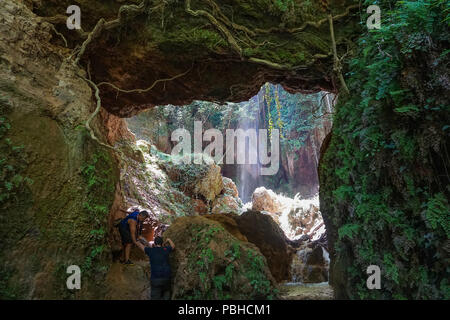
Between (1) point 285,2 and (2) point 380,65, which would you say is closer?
(2) point 380,65

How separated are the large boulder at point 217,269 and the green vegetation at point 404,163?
1.48 m

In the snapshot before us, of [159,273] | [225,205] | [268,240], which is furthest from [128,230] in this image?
[225,205]

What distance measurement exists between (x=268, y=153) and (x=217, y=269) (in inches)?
767

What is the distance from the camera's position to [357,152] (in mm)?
4176

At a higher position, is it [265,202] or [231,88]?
[231,88]

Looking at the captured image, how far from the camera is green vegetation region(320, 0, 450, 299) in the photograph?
3.16m

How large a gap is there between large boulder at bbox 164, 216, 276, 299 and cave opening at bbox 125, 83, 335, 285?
3.92 m

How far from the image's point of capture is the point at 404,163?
3482 millimetres

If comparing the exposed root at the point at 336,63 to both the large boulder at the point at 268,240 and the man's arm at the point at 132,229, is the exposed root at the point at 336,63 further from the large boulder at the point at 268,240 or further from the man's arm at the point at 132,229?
the man's arm at the point at 132,229

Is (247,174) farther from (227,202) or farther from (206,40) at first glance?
(206,40)

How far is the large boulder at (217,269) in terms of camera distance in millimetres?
4083
